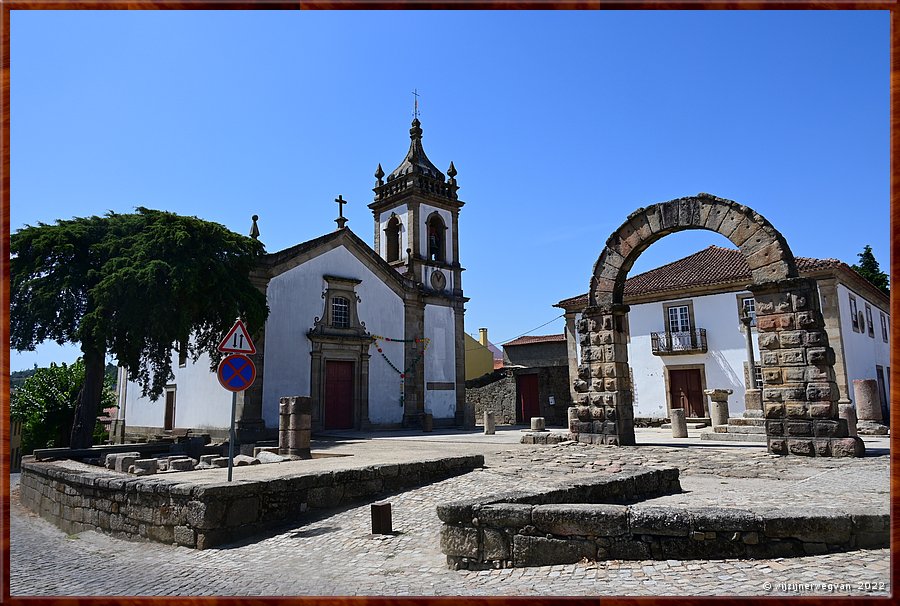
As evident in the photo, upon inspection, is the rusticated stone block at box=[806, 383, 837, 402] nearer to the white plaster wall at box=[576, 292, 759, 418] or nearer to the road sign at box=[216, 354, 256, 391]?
the road sign at box=[216, 354, 256, 391]

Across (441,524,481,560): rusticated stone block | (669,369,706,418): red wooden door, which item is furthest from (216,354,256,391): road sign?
(669,369,706,418): red wooden door

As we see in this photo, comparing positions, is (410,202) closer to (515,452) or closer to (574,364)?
(574,364)

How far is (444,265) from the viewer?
88.8 feet

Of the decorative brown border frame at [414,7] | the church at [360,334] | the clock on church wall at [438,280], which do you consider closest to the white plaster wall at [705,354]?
the church at [360,334]

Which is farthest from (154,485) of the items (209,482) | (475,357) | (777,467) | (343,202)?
(475,357)

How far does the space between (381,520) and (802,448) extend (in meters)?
6.85

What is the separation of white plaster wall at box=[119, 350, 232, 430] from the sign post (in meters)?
12.1

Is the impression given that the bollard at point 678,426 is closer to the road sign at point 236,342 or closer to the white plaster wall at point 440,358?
the white plaster wall at point 440,358

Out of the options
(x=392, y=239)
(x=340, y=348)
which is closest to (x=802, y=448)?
(x=340, y=348)

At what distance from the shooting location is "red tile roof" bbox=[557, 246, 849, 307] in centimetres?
2401

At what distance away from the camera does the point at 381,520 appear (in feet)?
20.7

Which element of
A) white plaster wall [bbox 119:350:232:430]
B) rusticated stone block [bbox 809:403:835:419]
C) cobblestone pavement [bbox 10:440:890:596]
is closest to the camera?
cobblestone pavement [bbox 10:440:890:596]

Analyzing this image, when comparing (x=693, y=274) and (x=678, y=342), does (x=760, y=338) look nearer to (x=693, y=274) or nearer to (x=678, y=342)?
(x=678, y=342)

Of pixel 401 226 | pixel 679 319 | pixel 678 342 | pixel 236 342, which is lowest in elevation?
pixel 236 342
